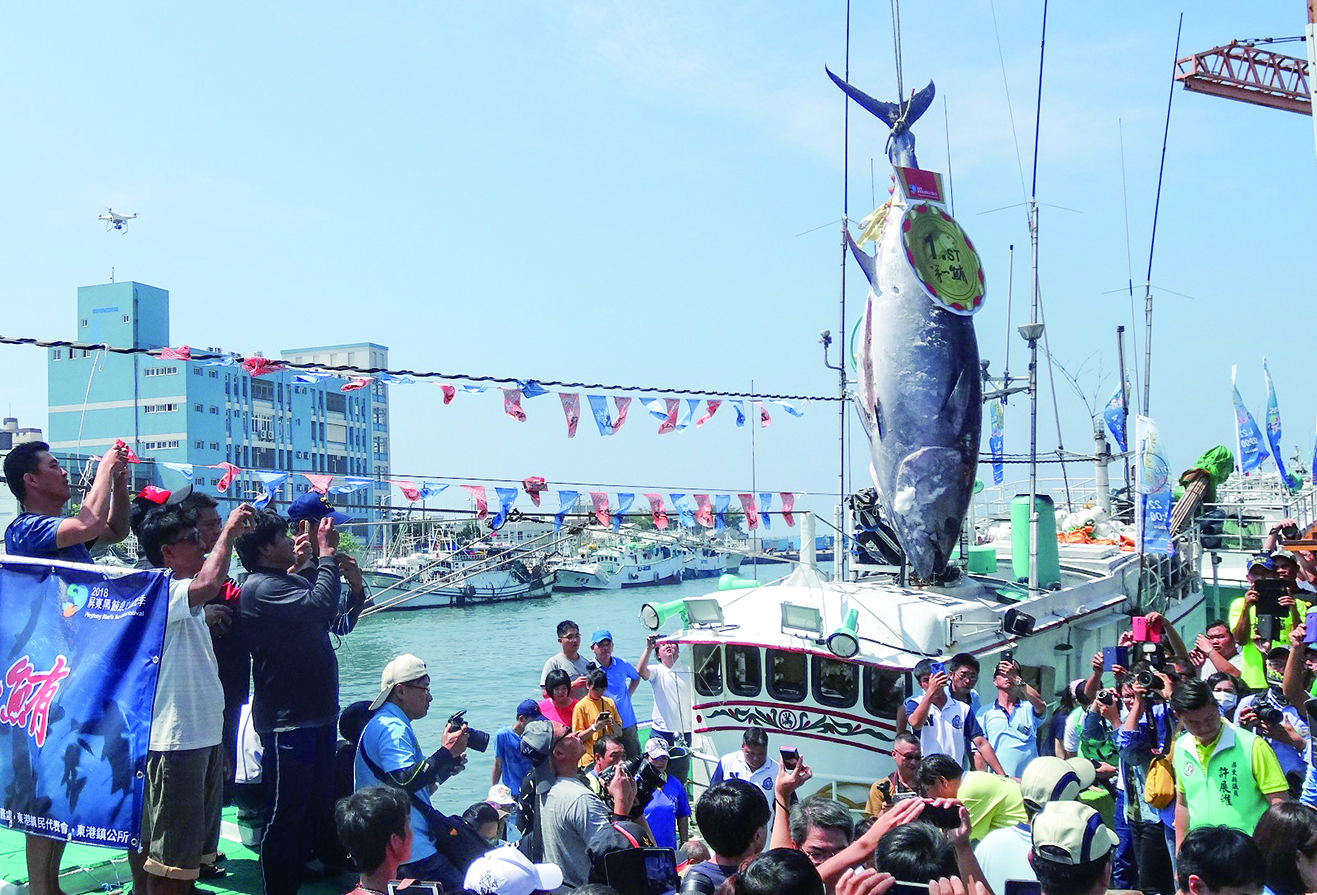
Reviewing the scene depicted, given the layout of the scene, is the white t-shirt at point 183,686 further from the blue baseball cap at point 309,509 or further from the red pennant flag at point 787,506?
the red pennant flag at point 787,506

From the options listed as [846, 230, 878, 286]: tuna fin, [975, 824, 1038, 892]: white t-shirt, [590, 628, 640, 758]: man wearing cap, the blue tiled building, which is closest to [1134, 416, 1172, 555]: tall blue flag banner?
[846, 230, 878, 286]: tuna fin

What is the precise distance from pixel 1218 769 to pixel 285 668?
14.6ft

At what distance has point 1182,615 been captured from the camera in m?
16.4

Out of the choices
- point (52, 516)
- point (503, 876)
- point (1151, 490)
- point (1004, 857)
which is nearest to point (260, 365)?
point (52, 516)

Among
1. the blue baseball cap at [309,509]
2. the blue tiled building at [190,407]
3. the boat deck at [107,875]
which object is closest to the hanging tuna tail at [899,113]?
the blue baseball cap at [309,509]

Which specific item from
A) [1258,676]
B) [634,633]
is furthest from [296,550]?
[634,633]

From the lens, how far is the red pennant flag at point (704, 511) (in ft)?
42.2

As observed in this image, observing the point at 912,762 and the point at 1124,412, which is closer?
the point at 912,762

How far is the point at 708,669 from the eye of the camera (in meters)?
10.2

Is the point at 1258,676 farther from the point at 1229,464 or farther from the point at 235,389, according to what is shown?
the point at 235,389

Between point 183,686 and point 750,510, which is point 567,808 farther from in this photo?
point 750,510

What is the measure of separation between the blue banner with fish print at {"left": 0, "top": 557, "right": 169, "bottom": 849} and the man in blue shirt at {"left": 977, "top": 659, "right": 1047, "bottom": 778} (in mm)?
Answer: 5667

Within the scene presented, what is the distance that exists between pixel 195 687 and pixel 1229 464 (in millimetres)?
22107

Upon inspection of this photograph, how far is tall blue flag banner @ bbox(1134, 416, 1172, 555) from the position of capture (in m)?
13.0
